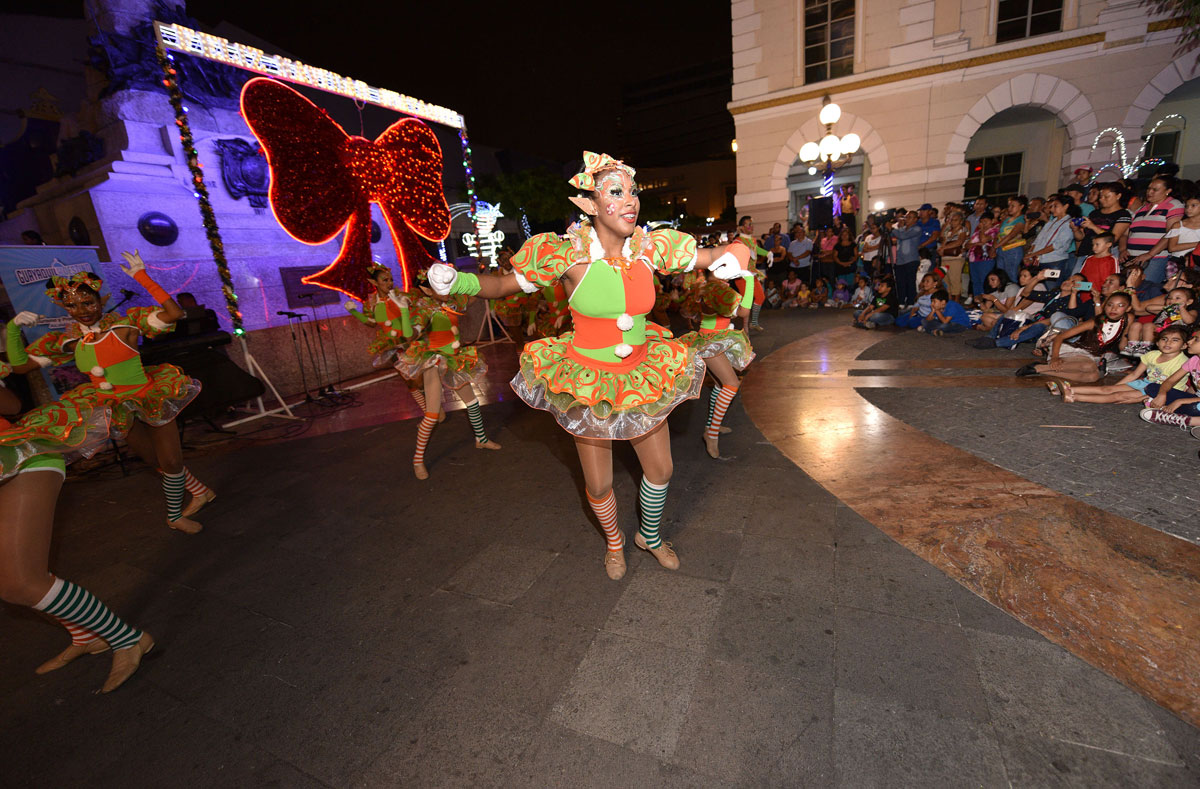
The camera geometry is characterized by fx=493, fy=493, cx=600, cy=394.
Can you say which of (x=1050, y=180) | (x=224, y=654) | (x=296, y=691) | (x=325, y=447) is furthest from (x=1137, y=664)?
(x=1050, y=180)

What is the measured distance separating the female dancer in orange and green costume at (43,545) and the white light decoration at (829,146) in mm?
13629

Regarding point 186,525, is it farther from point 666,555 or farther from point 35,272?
point 35,272

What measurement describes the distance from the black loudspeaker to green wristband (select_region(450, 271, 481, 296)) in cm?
1385

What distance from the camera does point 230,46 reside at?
7.95 meters

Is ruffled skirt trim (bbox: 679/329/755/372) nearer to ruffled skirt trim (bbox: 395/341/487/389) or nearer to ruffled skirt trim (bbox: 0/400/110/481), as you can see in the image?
ruffled skirt trim (bbox: 395/341/487/389)

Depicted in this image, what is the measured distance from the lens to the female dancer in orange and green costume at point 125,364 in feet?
12.5

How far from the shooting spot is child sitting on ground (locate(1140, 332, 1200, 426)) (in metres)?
4.43

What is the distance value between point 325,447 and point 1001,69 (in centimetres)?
1786

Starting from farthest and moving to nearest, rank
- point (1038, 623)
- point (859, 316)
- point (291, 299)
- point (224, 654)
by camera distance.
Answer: point (859, 316)
point (291, 299)
point (224, 654)
point (1038, 623)

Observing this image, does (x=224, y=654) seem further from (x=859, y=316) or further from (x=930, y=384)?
(x=859, y=316)

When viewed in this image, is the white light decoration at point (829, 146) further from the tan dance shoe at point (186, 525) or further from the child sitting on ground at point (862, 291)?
the tan dance shoe at point (186, 525)

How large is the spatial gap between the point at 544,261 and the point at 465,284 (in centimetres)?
45

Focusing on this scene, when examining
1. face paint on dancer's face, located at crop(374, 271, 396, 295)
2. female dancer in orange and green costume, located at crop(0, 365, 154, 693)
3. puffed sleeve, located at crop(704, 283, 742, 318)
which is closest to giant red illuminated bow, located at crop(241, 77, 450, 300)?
face paint on dancer's face, located at crop(374, 271, 396, 295)

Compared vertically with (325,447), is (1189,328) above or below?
above
